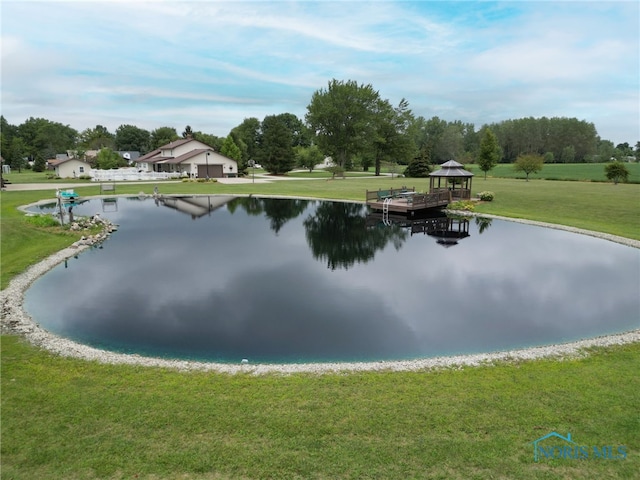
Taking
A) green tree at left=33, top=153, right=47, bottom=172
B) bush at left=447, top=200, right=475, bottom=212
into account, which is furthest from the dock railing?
green tree at left=33, top=153, right=47, bottom=172

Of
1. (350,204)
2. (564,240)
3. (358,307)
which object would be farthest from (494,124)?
(358,307)

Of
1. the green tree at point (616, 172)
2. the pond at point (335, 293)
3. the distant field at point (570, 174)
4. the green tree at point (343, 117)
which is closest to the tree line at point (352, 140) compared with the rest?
the green tree at point (343, 117)

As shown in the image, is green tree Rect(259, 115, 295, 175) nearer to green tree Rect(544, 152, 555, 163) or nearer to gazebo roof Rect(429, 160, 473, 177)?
gazebo roof Rect(429, 160, 473, 177)

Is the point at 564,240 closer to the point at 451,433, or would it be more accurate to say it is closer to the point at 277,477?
the point at 451,433

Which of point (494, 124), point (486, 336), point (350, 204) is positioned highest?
point (494, 124)

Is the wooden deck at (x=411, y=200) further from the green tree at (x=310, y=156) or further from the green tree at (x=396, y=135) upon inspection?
the green tree at (x=310, y=156)

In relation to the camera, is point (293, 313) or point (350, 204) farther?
point (350, 204)

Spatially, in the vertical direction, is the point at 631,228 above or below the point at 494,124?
below
